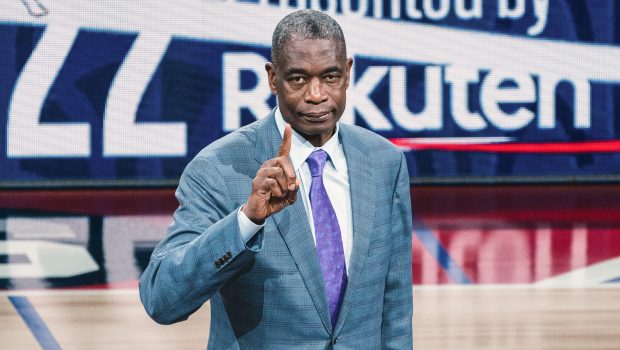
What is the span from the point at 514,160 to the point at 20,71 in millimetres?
3406

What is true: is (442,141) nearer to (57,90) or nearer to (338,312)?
(57,90)

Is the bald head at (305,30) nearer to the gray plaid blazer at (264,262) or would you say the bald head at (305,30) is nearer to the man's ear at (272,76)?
the man's ear at (272,76)

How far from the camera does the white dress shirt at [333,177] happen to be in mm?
1744

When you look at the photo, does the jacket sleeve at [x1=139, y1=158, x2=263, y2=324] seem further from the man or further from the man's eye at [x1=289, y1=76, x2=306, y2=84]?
the man's eye at [x1=289, y1=76, x2=306, y2=84]

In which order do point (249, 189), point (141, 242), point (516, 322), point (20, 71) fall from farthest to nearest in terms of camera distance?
point (20, 71) < point (141, 242) < point (516, 322) < point (249, 189)

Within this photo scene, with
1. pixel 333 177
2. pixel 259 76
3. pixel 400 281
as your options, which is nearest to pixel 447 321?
pixel 400 281

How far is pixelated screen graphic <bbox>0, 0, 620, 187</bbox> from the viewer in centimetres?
761

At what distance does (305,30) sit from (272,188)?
290mm

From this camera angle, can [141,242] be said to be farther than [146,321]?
Yes

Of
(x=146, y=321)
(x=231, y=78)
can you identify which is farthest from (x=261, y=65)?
(x=146, y=321)

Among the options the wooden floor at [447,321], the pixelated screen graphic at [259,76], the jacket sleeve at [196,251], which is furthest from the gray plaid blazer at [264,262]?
→ the pixelated screen graphic at [259,76]

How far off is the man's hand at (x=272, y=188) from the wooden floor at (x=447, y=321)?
113 inches

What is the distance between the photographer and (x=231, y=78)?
25.1 feet

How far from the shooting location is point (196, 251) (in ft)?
5.17
